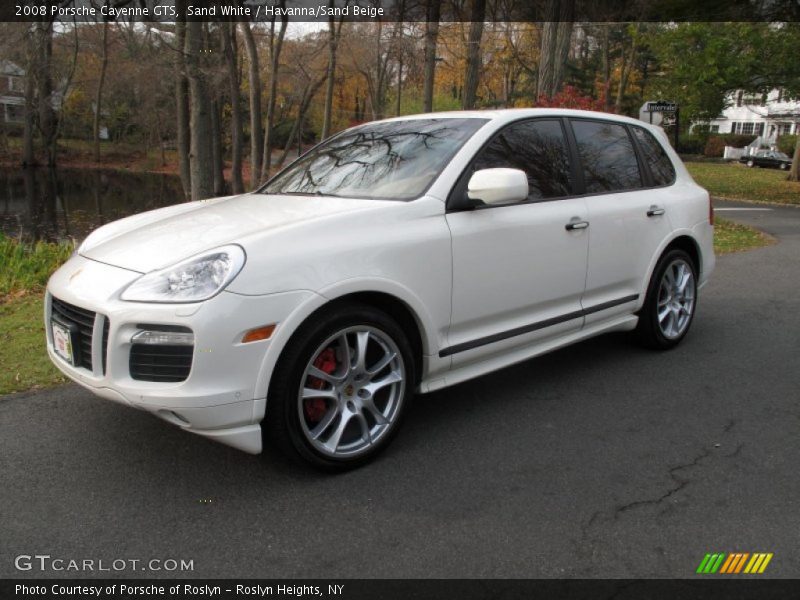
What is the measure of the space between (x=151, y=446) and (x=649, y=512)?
243 centimetres

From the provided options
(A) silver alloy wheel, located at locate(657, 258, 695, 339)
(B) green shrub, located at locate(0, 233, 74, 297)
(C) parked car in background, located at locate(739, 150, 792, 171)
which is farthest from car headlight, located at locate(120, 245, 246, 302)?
(C) parked car in background, located at locate(739, 150, 792, 171)

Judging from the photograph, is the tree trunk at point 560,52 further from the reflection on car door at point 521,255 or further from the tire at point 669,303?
the reflection on car door at point 521,255

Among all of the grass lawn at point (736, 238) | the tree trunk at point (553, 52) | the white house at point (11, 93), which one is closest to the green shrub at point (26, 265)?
the grass lawn at point (736, 238)

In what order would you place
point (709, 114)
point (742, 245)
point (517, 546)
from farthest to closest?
1. point (709, 114)
2. point (742, 245)
3. point (517, 546)

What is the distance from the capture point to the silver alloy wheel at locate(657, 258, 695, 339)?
5.05m

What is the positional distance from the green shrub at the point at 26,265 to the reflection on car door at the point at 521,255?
5.67m

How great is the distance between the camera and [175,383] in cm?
280

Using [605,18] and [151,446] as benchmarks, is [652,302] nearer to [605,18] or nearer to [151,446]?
[151,446]

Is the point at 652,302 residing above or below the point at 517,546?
above

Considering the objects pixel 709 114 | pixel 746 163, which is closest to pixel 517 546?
pixel 709 114

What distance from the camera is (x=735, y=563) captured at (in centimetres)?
257

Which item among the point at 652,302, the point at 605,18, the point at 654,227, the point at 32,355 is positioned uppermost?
the point at 605,18

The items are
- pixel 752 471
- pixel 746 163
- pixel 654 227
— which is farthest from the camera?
pixel 746 163

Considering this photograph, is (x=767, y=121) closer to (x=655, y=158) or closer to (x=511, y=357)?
(x=655, y=158)
